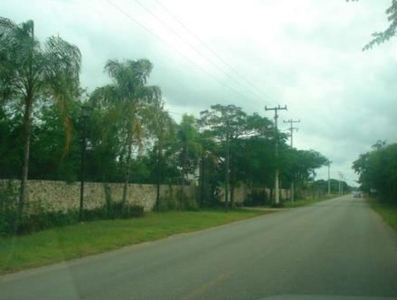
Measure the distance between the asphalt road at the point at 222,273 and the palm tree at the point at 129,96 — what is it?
12915mm

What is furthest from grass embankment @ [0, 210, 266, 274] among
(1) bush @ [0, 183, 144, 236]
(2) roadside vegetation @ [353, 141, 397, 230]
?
(2) roadside vegetation @ [353, 141, 397, 230]

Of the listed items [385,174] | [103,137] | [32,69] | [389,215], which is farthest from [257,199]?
[32,69]

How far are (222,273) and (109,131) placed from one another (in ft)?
72.4

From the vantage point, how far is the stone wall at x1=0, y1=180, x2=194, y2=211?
27.4m

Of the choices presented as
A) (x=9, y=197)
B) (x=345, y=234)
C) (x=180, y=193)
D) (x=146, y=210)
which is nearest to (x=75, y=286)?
(x=9, y=197)

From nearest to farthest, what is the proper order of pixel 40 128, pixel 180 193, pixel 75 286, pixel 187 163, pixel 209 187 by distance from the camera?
pixel 75 286 → pixel 40 128 → pixel 180 193 → pixel 187 163 → pixel 209 187

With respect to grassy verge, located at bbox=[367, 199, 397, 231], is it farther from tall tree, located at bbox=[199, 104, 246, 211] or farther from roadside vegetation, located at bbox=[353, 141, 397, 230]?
tall tree, located at bbox=[199, 104, 246, 211]

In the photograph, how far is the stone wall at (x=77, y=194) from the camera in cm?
2741

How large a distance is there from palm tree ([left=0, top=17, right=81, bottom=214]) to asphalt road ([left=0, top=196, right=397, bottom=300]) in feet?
20.7

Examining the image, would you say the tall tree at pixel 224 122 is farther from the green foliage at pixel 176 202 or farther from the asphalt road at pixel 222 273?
the asphalt road at pixel 222 273

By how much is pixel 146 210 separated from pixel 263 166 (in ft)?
56.5

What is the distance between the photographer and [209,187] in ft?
184

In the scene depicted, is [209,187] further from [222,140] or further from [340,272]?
[340,272]

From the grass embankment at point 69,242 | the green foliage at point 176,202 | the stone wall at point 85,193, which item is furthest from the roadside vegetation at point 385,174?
the grass embankment at point 69,242
